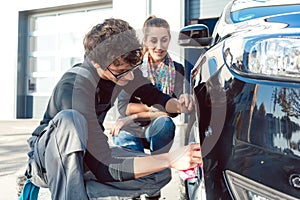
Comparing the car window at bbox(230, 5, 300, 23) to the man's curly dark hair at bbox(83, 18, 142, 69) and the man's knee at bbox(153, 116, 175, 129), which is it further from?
the man's knee at bbox(153, 116, 175, 129)

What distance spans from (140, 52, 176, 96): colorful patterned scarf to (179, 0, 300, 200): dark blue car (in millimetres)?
1266

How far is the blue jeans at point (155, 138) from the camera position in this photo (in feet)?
7.79

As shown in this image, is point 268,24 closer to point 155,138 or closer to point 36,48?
point 155,138

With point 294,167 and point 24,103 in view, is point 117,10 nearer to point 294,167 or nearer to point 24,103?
point 24,103

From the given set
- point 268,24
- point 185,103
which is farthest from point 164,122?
point 268,24

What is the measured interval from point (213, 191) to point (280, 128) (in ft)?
1.08

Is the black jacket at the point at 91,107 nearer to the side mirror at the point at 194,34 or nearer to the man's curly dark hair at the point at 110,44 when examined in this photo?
the man's curly dark hair at the point at 110,44

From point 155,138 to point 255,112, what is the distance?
1335 mm

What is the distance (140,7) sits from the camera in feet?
28.2

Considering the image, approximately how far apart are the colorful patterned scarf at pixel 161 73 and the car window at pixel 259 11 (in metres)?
1.11

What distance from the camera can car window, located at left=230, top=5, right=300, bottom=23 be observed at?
4.11ft

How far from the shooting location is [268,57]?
108 cm

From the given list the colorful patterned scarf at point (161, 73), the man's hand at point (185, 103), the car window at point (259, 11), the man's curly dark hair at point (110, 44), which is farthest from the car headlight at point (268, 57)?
the colorful patterned scarf at point (161, 73)

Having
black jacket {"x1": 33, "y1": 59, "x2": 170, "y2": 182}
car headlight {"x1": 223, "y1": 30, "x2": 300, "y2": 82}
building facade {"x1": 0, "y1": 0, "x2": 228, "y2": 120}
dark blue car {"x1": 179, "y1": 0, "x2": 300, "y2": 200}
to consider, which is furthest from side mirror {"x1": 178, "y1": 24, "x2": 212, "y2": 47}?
building facade {"x1": 0, "y1": 0, "x2": 228, "y2": 120}
